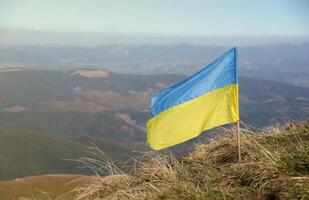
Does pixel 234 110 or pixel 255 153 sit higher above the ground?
pixel 234 110

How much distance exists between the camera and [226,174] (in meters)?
8.11

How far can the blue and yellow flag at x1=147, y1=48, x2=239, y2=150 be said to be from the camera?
9.21 metres

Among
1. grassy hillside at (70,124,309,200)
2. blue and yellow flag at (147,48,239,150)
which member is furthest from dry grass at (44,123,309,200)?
blue and yellow flag at (147,48,239,150)

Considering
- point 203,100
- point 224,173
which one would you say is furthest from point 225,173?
point 203,100

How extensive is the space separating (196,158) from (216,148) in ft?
1.98

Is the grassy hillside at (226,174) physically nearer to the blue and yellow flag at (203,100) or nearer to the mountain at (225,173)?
the mountain at (225,173)

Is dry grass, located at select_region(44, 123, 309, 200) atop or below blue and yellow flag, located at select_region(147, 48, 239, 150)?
below

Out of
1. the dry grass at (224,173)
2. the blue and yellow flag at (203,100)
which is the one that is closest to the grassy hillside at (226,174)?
the dry grass at (224,173)

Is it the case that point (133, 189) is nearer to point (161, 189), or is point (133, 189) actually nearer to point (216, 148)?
point (161, 189)

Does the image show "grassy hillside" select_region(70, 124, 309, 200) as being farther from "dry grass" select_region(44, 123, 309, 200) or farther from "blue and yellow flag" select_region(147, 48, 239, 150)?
"blue and yellow flag" select_region(147, 48, 239, 150)

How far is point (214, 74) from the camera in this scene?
9312 millimetres

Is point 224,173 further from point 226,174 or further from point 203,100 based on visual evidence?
point 203,100

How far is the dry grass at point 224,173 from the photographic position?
6.98 metres

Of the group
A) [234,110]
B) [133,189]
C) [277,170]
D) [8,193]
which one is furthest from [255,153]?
[8,193]
